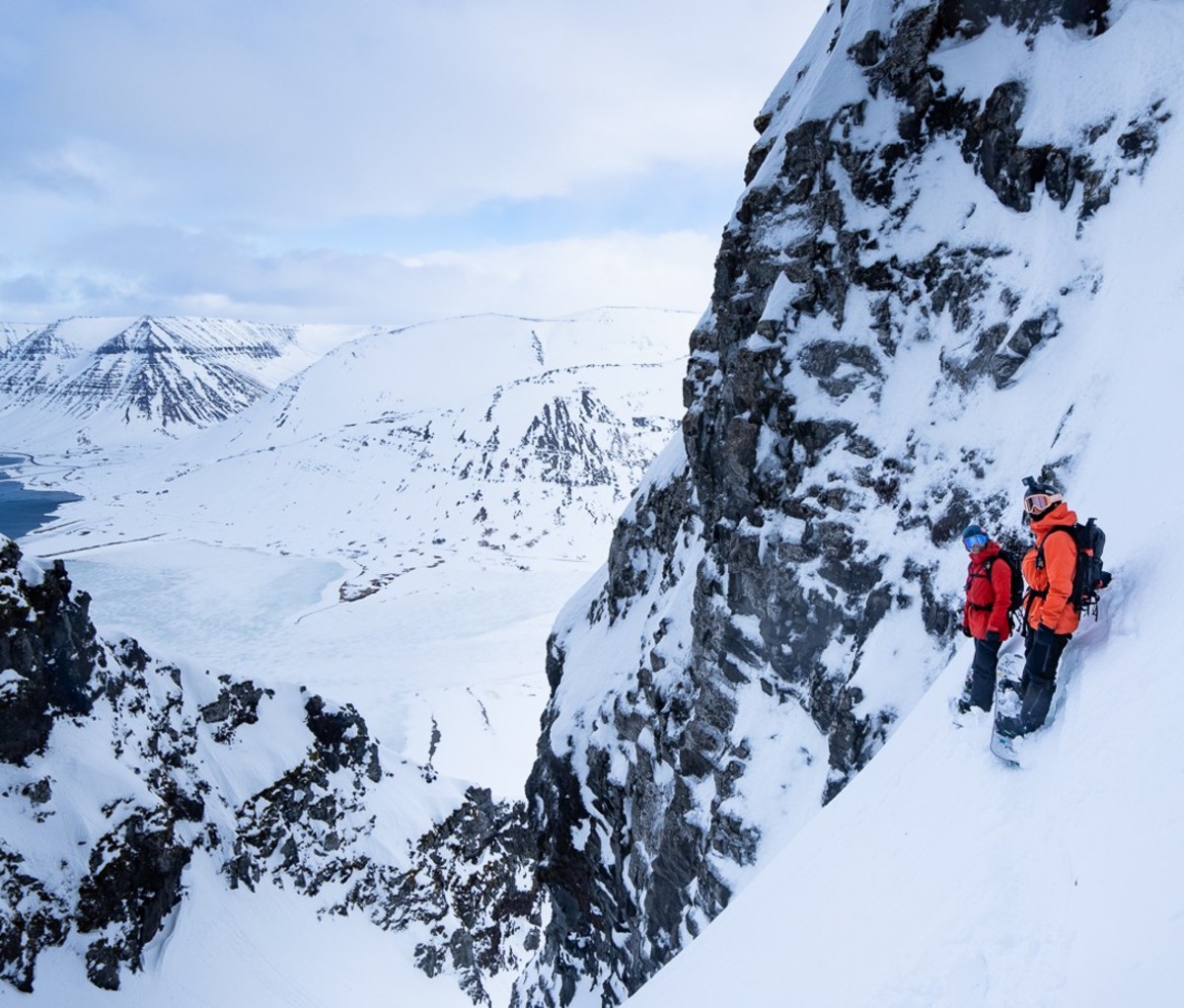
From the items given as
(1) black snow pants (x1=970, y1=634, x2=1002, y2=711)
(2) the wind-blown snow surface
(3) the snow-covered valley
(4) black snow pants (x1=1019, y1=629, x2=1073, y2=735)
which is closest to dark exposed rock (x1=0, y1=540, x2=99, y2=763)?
(3) the snow-covered valley

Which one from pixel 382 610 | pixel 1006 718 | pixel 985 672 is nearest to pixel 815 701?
pixel 985 672

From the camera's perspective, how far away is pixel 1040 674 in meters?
6.08

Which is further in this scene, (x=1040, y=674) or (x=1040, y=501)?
(x=1040, y=501)

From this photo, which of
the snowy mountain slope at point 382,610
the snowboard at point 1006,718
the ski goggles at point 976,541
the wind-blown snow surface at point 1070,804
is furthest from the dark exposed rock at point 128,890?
the ski goggles at point 976,541

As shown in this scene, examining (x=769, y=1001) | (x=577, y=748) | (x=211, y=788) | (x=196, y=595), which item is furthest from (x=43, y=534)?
(x=769, y=1001)

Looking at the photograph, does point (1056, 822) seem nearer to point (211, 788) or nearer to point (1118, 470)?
point (1118, 470)

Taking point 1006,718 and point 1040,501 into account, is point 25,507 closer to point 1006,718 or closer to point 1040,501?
point 1006,718

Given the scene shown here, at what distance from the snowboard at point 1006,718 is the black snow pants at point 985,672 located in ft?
1.16

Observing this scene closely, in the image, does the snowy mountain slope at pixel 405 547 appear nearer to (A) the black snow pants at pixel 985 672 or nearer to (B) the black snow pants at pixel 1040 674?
(A) the black snow pants at pixel 985 672

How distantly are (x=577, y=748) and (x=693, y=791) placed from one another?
6.19 metres

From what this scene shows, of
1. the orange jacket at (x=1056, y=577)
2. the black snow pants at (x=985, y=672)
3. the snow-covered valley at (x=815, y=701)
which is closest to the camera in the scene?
the snow-covered valley at (x=815, y=701)

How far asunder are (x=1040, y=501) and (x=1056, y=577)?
0.75 metres

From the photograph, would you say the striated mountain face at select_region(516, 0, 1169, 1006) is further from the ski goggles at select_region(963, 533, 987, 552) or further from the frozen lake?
the frozen lake

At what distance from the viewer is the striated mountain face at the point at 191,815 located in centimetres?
2942
